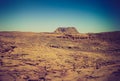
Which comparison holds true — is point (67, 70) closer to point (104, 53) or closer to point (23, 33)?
point (104, 53)

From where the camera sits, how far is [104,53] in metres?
30.0

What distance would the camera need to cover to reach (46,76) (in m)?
24.8

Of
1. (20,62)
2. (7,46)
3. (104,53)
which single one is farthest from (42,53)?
(104,53)

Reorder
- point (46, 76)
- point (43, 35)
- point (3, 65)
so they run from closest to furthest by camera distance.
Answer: point (46, 76) < point (3, 65) < point (43, 35)

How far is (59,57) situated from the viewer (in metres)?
28.7

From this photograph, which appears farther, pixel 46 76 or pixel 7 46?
pixel 7 46

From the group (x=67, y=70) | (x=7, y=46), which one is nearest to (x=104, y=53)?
(x=67, y=70)

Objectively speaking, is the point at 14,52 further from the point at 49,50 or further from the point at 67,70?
the point at 67,70

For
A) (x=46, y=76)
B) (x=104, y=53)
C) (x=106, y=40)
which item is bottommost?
(x=46, y=76)

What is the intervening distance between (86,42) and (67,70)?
730cm

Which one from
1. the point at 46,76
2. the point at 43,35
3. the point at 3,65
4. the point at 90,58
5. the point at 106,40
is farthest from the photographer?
the point at 43,35

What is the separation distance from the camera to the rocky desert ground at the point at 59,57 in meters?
24.4

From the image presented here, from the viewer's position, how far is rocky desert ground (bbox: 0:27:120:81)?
24375 millimetres

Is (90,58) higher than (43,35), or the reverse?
(43,35)
